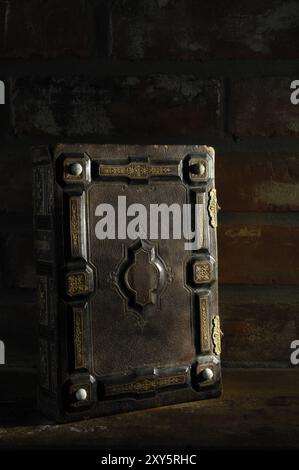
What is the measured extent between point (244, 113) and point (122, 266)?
1.15 feet

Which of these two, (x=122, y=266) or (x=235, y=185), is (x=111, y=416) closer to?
(x=122, y=266)

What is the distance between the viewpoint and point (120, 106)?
1.10 m

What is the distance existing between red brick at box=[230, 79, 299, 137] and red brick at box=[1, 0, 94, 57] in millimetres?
246

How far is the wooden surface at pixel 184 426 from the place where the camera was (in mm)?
788

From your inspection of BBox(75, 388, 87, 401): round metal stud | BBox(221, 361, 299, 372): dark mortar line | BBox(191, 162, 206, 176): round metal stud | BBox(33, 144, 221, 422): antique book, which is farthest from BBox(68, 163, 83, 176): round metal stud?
BBox(221, 361, 299, 372): dark mortar line

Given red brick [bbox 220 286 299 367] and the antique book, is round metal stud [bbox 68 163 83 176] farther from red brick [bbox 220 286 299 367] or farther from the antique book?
red brick [bbox 220 286 299 367]

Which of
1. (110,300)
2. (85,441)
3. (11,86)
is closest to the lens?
(85,441)

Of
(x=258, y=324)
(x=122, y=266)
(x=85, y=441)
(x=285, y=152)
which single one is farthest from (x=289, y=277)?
(x=85, y=441)

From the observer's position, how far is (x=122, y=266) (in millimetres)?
917

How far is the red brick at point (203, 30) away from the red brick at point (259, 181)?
0.16m

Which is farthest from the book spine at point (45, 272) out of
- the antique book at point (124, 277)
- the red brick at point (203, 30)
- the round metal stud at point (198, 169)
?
the red brick at point (203, 30)

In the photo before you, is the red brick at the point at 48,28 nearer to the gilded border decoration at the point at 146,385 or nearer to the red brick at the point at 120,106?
the red brick at the point at 120,106

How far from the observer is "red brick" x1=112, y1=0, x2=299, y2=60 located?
1.10 m

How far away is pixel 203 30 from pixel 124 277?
43cm
